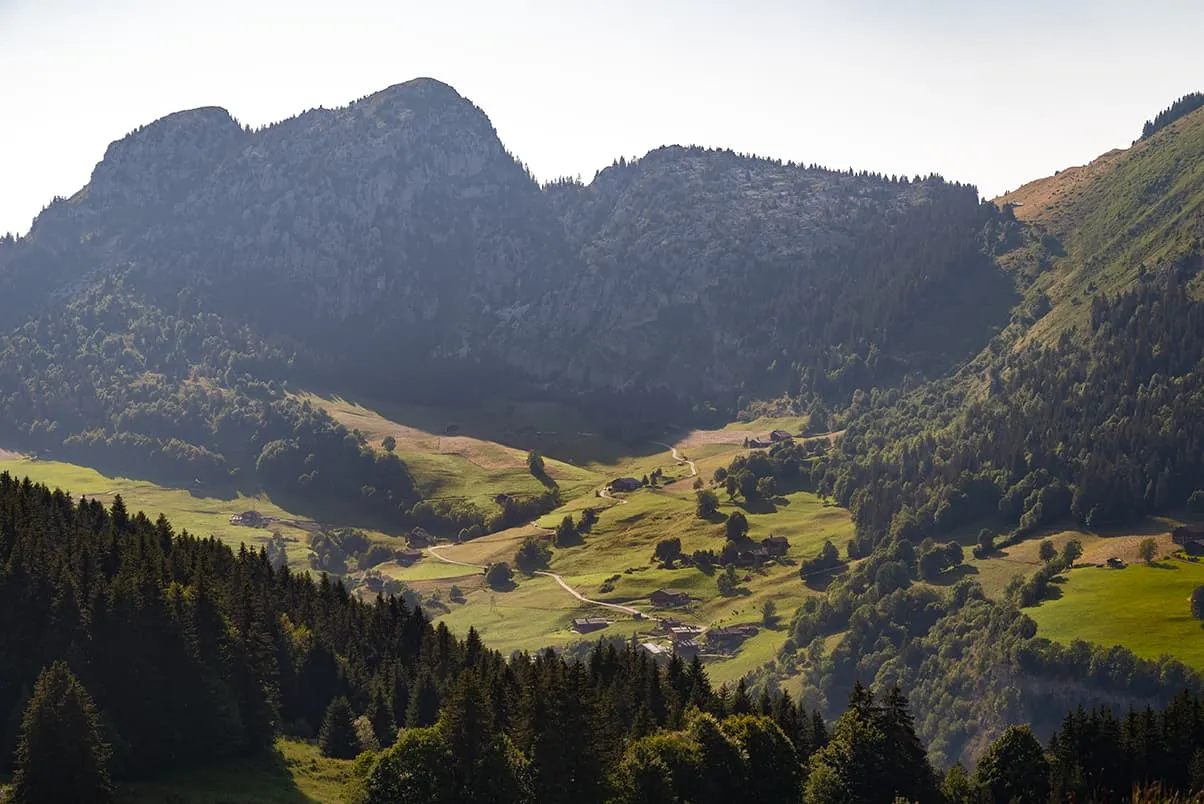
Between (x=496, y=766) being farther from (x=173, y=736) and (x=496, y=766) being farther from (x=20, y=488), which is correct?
(x=20, y=488)

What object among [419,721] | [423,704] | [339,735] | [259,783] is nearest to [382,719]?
[419,721]

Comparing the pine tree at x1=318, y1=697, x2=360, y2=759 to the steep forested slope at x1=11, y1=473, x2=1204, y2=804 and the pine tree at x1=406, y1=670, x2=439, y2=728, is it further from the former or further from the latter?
the pine tree at x1=406, y1=670, x2=439, y2=728

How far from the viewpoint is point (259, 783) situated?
327 feet

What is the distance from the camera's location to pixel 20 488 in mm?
154500

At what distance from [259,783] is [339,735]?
18.5 m

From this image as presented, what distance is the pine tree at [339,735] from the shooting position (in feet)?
384

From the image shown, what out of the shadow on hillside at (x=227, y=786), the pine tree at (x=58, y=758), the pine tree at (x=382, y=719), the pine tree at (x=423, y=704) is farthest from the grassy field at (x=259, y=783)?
the pine tree at (x=423, y=704)

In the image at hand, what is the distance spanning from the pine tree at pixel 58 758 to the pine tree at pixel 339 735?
111 feet

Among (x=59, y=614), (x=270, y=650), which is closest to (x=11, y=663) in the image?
(x=59, y=614)

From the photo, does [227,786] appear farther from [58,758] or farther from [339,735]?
[339,735]

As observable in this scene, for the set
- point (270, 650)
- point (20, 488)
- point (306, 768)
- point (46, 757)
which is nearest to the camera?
point (46, 757)

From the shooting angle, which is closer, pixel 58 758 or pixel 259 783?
pixel 58 758

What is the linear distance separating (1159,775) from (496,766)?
58255 millimetres

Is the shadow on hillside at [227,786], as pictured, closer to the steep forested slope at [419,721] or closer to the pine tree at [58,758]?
the steep forested slope at [419,721]
